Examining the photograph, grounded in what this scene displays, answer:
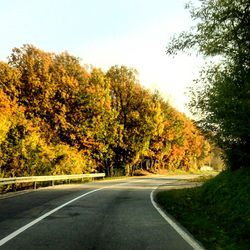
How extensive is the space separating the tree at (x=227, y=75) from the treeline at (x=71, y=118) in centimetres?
1396

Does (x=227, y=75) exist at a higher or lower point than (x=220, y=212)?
higher

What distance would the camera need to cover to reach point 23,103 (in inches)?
1747

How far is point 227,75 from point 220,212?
5904 mm

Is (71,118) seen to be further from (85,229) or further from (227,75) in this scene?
(85,229)

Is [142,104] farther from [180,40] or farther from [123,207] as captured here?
[123,207]

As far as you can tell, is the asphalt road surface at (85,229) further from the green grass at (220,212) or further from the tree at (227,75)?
the tree at (227,75)

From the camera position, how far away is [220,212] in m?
13.0

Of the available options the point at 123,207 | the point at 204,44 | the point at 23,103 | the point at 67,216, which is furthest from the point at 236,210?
the point at 23,103

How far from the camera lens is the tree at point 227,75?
49.7 feet

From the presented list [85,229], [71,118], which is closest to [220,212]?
[85,229]

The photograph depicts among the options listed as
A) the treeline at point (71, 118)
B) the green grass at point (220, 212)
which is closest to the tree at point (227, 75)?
the green grass at point (220, 212)

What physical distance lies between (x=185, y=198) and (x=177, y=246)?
1087 cm

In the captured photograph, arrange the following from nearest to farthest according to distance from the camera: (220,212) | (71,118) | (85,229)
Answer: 1. (85,229)
2. (220,212)
3. (71,118)

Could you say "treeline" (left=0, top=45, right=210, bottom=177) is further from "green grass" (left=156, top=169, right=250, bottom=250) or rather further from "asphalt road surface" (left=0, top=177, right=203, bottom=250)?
"asphalt road surface" (left=0, top=177, right=203, bottom=250)
